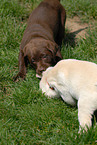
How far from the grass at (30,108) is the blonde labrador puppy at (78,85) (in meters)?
0.16

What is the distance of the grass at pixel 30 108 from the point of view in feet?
8.09

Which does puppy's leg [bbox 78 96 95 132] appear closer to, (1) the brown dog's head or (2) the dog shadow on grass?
(1) the brown dog's head

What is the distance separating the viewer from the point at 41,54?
13.6 ft

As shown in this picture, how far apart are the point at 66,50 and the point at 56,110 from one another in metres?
1.81

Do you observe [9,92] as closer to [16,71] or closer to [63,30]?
[16,71]

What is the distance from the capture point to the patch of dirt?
218 inches

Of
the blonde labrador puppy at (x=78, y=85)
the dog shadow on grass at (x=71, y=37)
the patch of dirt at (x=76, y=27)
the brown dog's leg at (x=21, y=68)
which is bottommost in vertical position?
the brown dog's leg at (x=21, y=68)

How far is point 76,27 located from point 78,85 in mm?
3715

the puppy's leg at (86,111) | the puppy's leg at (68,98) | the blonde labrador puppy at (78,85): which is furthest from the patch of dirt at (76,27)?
the puppy's leg at (86,111)

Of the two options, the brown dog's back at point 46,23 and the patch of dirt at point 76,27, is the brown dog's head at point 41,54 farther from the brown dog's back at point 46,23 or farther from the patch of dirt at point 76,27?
the patch of dirt at point 76,27

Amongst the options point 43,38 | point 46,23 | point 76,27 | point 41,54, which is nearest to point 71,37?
A: point 76,27

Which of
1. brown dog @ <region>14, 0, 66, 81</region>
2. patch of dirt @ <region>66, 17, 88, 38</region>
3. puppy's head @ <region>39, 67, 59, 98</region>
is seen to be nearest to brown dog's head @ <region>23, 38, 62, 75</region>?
brown dog @ <region>14, 0, 66, 81</region>

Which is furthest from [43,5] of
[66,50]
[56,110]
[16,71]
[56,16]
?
[56,110]

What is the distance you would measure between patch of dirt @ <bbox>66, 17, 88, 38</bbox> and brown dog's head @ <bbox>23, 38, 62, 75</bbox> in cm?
144
